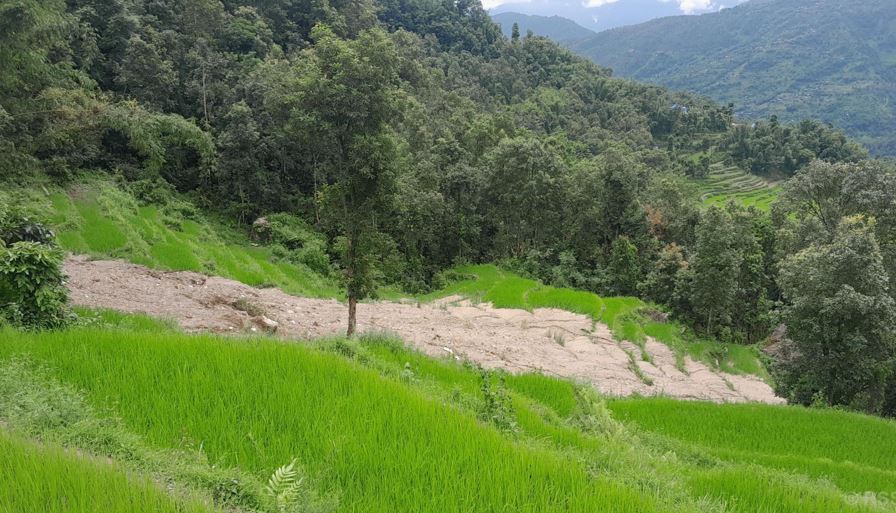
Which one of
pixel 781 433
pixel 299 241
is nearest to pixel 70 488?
pixel 781 433

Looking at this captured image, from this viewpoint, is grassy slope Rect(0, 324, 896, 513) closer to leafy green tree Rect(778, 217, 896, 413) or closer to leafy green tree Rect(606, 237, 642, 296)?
leafy green tree Rect(778, 217, 896, 413)

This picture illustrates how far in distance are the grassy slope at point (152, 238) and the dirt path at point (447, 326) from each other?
1.57m

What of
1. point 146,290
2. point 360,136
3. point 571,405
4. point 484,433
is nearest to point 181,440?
point 484,433

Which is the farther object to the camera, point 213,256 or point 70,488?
point 213,256

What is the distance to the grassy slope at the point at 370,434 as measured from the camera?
3420mm

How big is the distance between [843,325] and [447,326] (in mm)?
11872

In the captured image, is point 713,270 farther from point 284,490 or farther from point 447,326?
point 284,490

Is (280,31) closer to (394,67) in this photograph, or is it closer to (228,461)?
(394,67)

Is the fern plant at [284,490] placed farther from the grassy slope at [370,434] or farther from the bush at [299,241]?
the bush at [299,241]

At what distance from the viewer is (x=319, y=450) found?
383cm

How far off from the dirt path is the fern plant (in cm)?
993

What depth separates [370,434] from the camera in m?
4.00

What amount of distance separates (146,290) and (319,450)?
14256mm

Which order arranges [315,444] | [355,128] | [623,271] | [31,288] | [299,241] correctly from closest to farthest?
1. [315,444]
2. [31,288]
3. [355,128]
4. [299,241]
5. [623,271]
